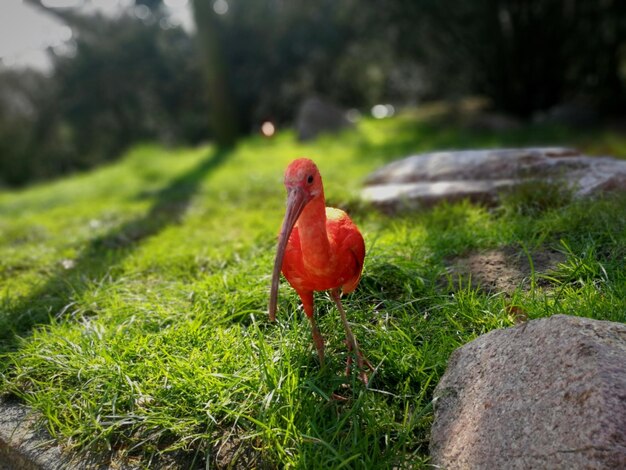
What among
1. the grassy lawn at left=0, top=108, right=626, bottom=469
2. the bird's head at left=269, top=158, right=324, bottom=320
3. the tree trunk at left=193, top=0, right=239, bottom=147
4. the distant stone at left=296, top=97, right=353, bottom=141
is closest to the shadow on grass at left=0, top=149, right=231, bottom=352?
the grassy lawn at left=0, top=108, right=626, bottom=469

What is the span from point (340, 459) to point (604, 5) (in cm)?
848

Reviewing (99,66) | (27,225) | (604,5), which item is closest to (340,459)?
(27,225)

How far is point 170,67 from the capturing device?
1309cm

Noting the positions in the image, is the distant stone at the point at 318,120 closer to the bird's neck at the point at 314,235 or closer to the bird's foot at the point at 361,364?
the bird's foot at the point at 361,364

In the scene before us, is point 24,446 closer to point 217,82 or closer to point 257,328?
point 257,328

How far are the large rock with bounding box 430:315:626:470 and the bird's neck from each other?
65cm

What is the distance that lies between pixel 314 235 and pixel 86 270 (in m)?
2.22

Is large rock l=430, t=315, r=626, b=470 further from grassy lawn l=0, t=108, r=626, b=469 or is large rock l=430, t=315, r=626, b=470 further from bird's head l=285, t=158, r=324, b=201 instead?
bird's head l=285, t=158, r=324, b=201

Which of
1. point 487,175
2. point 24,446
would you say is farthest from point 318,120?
point 24,446

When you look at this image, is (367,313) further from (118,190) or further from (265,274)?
(118,190)

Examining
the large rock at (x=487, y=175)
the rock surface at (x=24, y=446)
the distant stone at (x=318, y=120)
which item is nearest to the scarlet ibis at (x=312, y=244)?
the rock surface at (x=24, y=446)

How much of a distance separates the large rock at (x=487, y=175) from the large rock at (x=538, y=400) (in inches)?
73.9

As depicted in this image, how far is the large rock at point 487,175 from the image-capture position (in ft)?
11.4

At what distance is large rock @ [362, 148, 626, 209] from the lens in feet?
11.4
